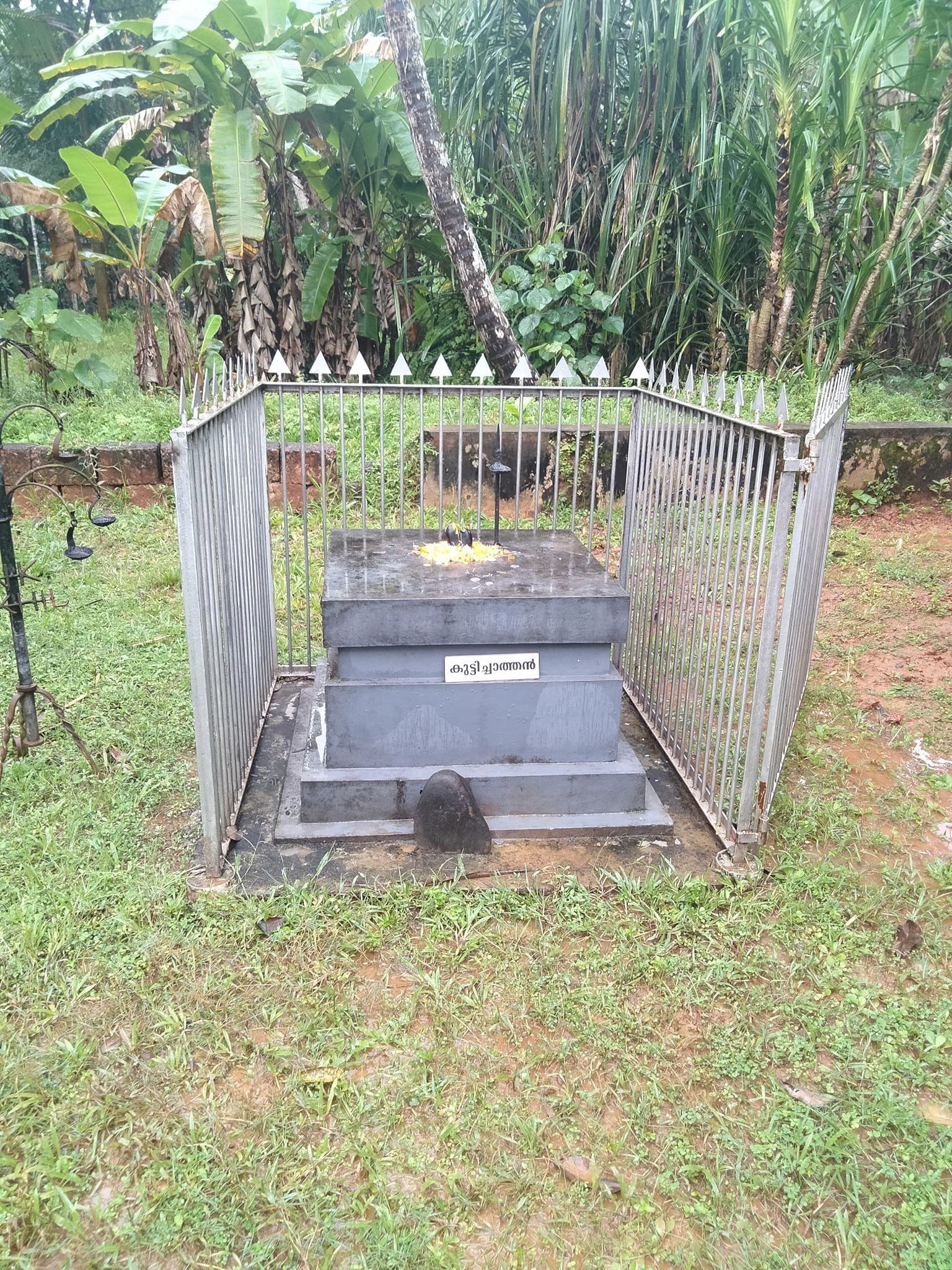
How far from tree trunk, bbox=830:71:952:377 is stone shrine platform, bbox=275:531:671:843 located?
4090mm

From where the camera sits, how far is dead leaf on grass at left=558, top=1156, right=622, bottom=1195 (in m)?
2.02

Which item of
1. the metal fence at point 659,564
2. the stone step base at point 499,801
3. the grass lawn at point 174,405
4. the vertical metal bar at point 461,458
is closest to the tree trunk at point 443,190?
the grass lawn at point 174,405

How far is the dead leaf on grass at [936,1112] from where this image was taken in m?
2.21

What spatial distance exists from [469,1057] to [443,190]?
19.7 ft

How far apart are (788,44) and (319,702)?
5.92 meters

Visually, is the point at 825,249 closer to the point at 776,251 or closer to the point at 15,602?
the point at 776,251

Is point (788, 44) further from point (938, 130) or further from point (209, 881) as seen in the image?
point (209, 881)

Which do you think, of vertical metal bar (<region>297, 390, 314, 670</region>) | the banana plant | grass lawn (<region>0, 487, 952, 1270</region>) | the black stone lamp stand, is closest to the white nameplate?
grass lawn (<region>0, 487, 952, 1270</region>)

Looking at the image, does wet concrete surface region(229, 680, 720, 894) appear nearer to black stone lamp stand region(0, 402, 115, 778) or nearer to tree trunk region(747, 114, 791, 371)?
black stone lamp stand region(0, 402, 115, 778)

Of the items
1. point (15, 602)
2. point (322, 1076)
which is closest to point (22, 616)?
point (15, 602)

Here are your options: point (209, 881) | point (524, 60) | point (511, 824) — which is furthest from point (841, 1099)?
point (524, 60)

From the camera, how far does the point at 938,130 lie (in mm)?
6750

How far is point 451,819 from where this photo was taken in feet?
10.4

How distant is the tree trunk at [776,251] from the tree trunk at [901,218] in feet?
2.11
